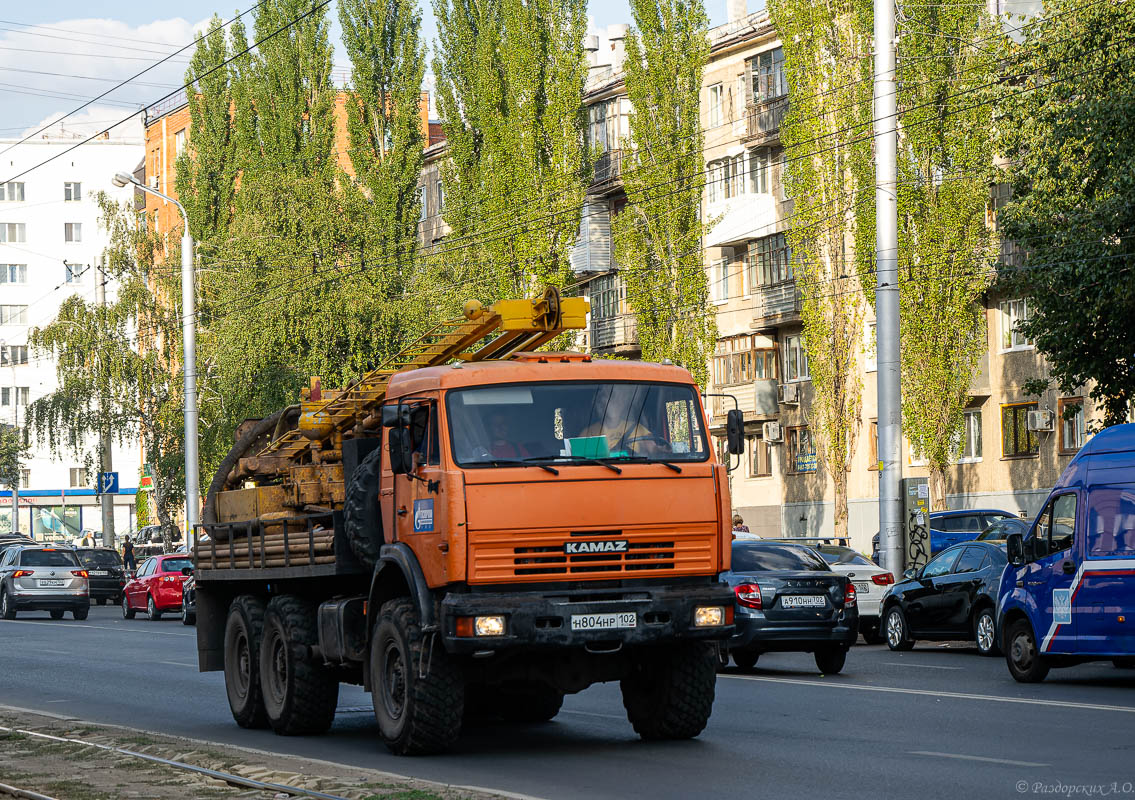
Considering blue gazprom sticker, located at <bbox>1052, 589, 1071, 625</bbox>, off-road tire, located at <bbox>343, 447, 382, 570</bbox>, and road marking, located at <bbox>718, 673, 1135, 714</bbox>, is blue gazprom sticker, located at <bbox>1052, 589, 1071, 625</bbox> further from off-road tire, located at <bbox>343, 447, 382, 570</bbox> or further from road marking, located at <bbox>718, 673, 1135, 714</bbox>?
off-road tire, located at <bbox>343, 447, 382, 570</bbox>

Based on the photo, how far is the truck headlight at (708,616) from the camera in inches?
503

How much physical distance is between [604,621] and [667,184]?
4109cm

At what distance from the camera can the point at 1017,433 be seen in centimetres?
4959

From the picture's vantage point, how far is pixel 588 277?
62.8m

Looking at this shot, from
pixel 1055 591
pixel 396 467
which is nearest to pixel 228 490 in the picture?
pixel 396 467

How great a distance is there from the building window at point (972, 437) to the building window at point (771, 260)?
23.8 feet

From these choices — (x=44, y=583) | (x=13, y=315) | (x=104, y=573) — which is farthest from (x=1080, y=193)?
(x=13, y=315)

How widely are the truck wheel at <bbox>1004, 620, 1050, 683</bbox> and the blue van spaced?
1 centimetres

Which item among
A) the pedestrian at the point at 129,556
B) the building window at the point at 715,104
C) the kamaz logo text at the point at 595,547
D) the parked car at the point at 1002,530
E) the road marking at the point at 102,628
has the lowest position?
the road marking at the point at 102,628

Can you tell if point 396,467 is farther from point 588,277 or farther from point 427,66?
point 588,277

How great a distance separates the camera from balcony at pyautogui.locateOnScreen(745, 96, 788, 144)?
5516 cm

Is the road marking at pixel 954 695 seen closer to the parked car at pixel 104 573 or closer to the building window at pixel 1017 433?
the building window at pixel 1017 433

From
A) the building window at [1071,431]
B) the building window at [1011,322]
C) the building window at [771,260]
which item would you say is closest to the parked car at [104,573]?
the building window at [771,260]

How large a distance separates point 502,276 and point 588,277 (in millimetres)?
10465
